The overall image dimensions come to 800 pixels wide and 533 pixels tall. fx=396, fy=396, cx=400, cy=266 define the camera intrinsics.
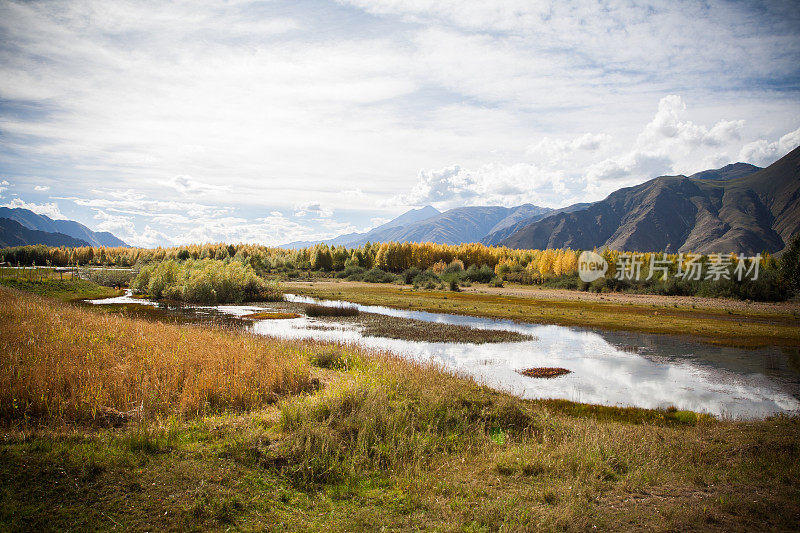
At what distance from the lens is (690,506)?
22.6ft

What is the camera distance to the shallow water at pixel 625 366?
17.1 metres

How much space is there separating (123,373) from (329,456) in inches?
248

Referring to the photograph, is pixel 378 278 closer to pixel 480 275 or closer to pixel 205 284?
pixel 480 275

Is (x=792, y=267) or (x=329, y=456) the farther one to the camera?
(x=792, y=267)

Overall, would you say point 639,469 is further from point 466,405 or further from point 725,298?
point 725,298

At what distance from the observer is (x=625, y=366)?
76.6 feet

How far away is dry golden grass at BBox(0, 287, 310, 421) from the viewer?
342 inches

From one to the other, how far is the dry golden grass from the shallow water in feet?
27.7

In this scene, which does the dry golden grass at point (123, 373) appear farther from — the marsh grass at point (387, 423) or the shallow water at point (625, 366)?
the shallow water at point (625, 366)

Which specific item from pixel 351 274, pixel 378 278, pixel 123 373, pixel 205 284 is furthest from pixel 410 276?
pixel 123 373

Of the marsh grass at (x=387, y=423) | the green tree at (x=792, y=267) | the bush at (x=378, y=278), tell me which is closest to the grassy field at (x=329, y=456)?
the marsh grass at (x=387, y=423)

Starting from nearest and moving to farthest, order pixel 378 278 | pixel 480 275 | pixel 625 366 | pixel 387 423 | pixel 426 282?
pixel 387 423 → pixel 625 366 → pixel 426 282 → pixel 480 275 → pixel 378 278

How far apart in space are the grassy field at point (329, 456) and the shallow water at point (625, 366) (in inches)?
164

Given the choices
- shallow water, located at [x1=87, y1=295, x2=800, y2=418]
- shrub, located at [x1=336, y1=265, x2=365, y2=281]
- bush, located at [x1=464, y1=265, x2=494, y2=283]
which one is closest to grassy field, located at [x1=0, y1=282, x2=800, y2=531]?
shallow water, located at [x1=87, y1=295, x2=800, y2=418]
